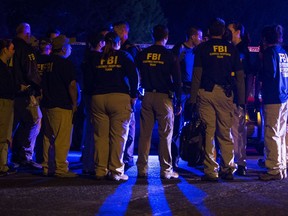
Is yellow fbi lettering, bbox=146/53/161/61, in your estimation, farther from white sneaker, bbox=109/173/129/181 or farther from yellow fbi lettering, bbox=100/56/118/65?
white sneaker, bbox=109/173/129/181

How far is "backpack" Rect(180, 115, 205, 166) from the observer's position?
889 cm

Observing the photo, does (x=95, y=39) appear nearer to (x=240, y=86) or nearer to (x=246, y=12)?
(x=240, y=86)

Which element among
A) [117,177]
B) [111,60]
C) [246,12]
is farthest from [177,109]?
[246,12]

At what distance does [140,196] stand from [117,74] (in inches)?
77.1

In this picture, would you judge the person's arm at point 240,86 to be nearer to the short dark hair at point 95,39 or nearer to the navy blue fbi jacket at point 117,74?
the navy blue fbi jacket at point 117,74

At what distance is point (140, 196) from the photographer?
7238 mm

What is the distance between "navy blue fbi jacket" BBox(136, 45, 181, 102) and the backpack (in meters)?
0.62

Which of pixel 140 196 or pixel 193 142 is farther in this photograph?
pixel 193 142

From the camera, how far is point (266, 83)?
8609 millimetres

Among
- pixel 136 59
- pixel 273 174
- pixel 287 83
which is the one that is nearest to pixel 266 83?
pixel 287 83

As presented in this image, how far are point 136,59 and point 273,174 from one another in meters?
2.64

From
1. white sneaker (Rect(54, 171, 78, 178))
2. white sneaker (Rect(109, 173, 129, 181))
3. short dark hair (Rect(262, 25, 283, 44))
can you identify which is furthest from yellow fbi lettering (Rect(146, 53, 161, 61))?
white sneaker (Rect(54, 171, 78, 178))

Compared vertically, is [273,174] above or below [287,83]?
below

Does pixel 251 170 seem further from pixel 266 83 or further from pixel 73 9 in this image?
pixel 73 9
